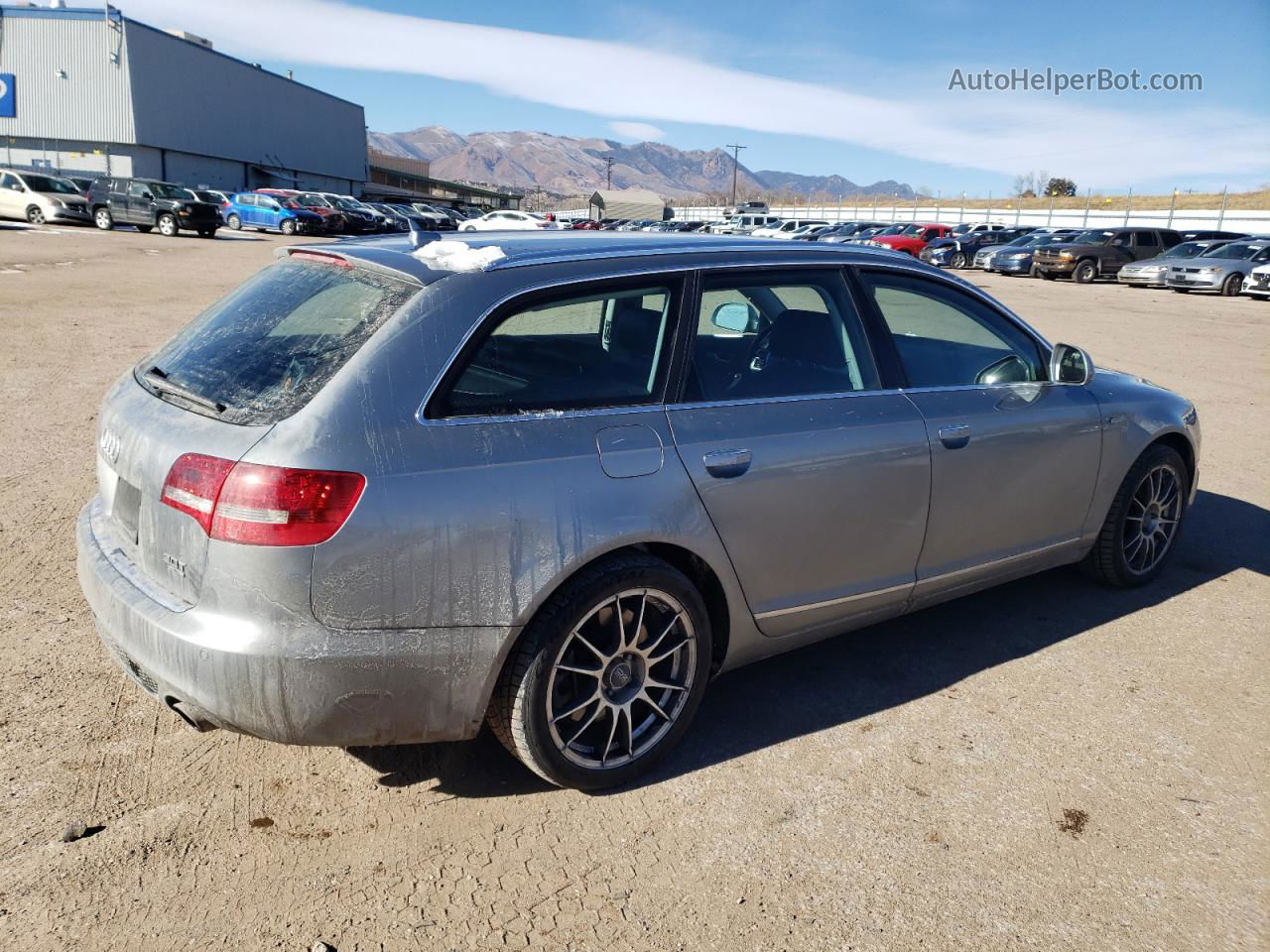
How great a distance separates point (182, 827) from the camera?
111 inches

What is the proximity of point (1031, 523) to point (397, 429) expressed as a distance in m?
2.83

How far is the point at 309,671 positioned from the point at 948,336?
3055 mm

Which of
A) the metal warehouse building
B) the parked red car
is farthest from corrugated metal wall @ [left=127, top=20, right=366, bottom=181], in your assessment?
the parked red car

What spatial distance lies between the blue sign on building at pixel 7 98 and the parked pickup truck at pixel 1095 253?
56.0m

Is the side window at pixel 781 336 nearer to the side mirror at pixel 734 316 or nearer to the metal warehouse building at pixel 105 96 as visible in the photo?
A: the side mirror at pixel 734 316

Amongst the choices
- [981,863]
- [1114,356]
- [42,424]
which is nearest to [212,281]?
[42,424]

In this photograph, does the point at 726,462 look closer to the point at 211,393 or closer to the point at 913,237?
the point at 211,393

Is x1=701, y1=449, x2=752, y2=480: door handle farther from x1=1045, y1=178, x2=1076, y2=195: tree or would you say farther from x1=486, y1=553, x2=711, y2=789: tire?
x1=1045, y1=178, x2=1076, y2=195: tree

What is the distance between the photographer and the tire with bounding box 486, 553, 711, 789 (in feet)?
9.37

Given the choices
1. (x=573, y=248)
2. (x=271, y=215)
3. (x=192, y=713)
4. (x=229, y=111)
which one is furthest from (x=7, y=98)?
(x=192, y=713)

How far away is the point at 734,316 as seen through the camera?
12.6 ft

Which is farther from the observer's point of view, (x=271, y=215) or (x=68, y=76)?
(x=68, y=76)

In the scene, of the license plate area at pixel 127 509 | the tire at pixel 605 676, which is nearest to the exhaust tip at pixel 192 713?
the license plate area at pixel 127 509

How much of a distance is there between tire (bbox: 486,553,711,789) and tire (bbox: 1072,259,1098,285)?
32813mm
